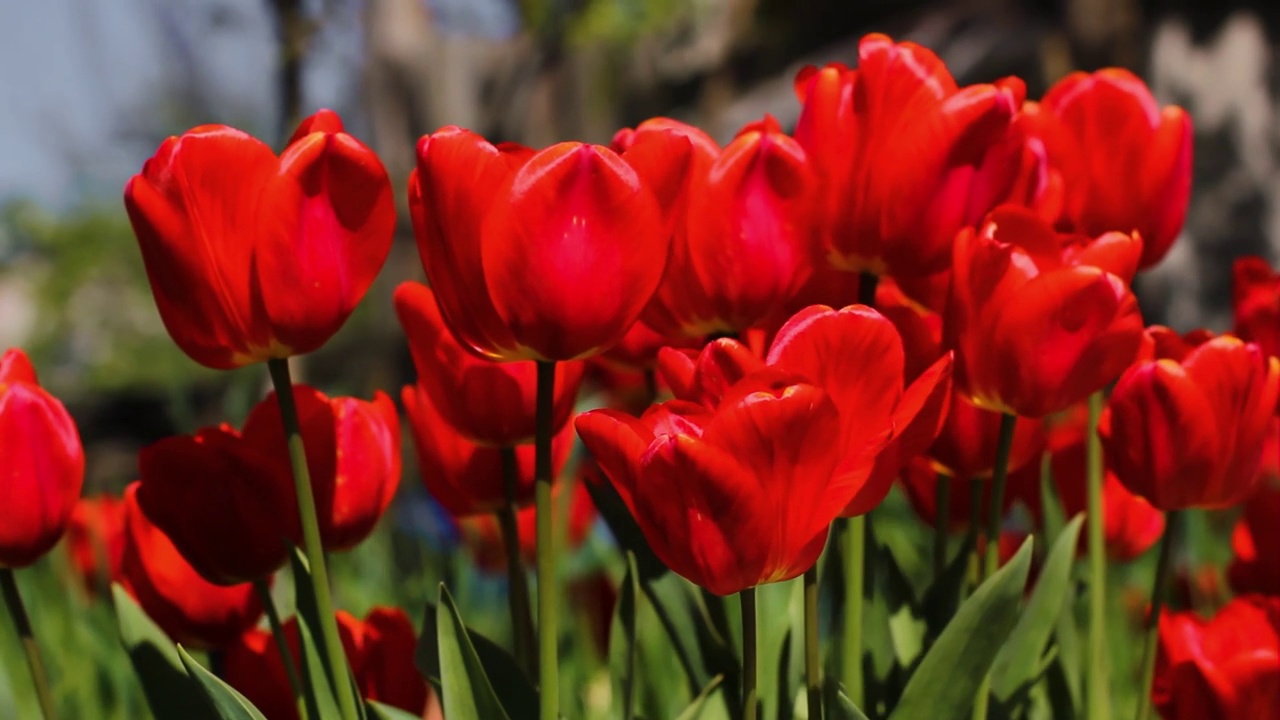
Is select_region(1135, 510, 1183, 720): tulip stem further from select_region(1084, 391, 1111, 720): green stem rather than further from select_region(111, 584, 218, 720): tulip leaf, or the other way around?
select_region(111, 584, 218, 720): tulip leaf

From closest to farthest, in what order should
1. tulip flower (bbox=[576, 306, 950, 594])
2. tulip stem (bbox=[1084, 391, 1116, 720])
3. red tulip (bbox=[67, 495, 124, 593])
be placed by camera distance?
tulip flower (bbox=[576, 306, 950, 594]), tulip stem (bbox=[1084, 391, 1116, 720]), red tulip (bbox=[67, 495, 124, 593])

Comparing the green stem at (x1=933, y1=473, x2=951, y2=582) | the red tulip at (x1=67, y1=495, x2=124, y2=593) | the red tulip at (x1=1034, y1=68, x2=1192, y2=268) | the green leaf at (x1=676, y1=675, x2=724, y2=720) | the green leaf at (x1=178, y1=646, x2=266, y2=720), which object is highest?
the red tulip at (x1=1034, y1=68, x2=1192, y2=268)

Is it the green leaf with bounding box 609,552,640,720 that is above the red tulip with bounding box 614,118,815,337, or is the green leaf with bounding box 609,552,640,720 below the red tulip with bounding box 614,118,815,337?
below

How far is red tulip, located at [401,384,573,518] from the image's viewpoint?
2.39ft

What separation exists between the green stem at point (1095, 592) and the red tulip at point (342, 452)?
388 mm

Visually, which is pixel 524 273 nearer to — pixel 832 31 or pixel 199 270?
pixel 199 270

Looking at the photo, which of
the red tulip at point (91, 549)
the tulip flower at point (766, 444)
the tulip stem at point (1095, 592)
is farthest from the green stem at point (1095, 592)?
the red tulip at point (91, 549)

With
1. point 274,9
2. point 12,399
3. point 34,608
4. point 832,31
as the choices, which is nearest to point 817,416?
point 12,399

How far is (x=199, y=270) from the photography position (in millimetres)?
520

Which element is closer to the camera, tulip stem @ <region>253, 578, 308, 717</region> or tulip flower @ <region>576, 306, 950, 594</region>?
tulip flower @ <region>576, 306, 950, 594</region>

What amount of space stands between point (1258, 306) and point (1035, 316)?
0.88 feet

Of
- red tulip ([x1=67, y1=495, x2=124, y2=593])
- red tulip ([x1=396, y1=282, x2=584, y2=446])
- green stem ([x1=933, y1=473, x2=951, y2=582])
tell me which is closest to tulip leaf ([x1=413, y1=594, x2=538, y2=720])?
red tulip ([x1=396, y1=282, x2=584, y2=446])

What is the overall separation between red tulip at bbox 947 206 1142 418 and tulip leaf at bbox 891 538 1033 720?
0.27 ft

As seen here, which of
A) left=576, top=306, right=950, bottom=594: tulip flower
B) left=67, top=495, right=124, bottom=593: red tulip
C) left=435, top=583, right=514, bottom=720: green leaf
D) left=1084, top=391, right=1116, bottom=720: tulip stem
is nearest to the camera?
left=576, top=306, right=950, bottom=594: tulip flower
